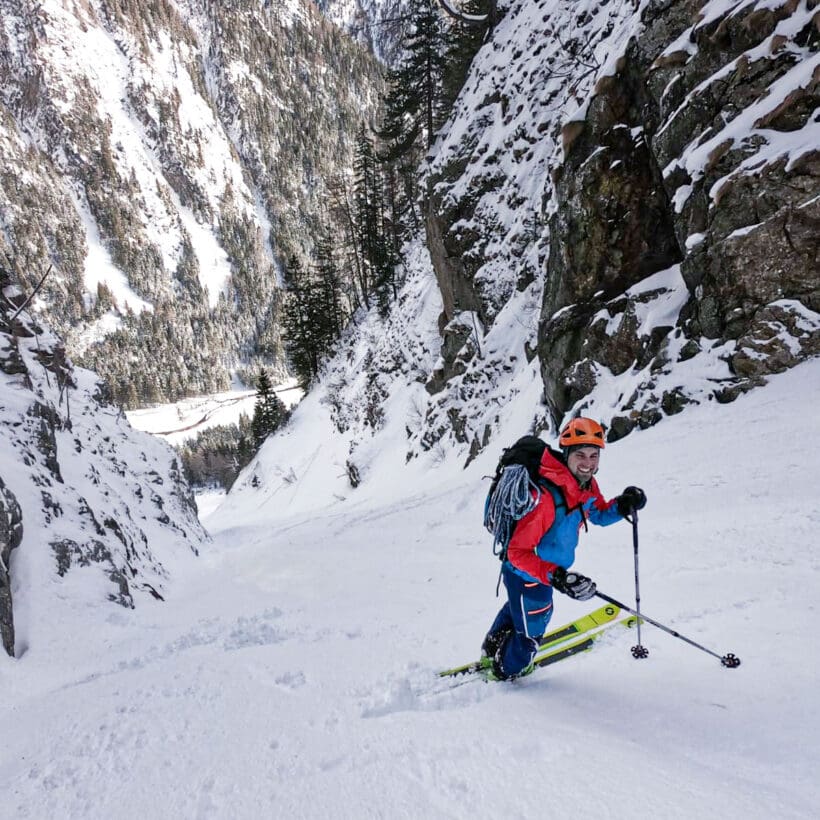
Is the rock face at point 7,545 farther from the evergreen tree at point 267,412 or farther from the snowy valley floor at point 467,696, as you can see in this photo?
the evergreen tree at point 267,412

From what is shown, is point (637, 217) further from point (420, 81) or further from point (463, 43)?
point (420, 81)

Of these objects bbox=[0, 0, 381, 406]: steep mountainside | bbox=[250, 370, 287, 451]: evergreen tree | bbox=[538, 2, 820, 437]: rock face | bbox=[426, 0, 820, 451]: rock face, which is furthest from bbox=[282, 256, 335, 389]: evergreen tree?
bbox=[0, 0, 381, 406]: steep mountainside

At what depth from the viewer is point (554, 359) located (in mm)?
12641

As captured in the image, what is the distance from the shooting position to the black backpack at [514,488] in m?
3.23

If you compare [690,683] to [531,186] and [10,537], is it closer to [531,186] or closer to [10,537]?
[10,537]

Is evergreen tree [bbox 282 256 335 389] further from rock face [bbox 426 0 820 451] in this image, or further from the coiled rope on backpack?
the coiled rope on backpack

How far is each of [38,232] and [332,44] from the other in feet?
385

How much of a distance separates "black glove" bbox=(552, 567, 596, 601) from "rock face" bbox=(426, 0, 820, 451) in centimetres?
691

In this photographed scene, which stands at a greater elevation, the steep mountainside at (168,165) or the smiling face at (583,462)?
the steep mountainside at (168,165)

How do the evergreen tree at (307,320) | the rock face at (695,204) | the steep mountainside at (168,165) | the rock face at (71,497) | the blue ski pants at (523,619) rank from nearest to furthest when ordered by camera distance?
the blue ski pants at (523,619)
the rock face at (71,497)
the rock face at (695,204)
the evergreen tree at (307,320)
the steep mountainside at (168,165)

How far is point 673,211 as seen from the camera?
959cm

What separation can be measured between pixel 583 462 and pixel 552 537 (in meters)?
0.57

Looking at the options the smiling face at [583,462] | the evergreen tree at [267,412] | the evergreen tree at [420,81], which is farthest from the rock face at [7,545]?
the evergreen tree at [267,412]

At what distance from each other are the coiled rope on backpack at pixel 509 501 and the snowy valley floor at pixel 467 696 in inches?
46.7
